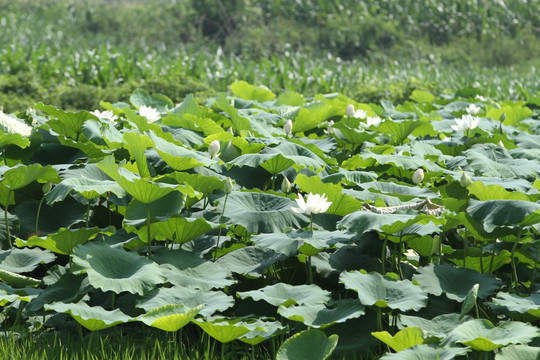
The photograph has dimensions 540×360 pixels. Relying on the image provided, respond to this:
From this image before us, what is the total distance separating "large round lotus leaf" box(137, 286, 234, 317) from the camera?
2.23 metres

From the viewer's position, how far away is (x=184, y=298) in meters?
2.30

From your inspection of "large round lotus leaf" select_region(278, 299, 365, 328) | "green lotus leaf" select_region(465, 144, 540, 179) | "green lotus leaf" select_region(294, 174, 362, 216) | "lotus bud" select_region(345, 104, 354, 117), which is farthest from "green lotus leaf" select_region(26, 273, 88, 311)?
"lotus bud" select_region(345, 104, 354, 117)

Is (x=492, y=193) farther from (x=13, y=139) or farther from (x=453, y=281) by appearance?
(x=13, y=139)

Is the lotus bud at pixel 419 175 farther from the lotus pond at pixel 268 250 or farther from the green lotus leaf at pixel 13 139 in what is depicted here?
the green lotus leaf at pixel 13 139

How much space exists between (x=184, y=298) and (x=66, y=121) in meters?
1.45

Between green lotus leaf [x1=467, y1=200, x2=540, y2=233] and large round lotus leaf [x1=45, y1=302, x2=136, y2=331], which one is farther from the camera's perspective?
green lotus leaf [x1=467, y1=200, x2=540, y2=233]

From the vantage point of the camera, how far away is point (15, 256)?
2605 mm

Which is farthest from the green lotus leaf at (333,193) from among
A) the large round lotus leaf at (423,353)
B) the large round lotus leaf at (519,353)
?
the large round lotus leaf at (519,353)

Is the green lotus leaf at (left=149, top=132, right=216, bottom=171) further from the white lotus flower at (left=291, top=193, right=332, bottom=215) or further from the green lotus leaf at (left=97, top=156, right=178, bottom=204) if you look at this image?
the white lotus flower at (left=291, top=193, right=332, bottom=215)

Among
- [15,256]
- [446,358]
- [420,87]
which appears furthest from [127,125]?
[420,87]

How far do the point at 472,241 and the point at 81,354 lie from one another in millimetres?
1743

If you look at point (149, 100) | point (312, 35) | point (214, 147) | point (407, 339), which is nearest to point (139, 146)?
point (214, 147)

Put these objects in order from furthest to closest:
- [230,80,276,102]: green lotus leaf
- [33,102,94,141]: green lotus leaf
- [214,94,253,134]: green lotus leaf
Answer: [230,80,276,102]: green lotus leaf
[214,94,253,134]: green lotus leaf
[33,102,94,141]: green lotus leaf

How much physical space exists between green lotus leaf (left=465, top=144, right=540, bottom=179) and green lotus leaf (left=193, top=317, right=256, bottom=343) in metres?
1.53
